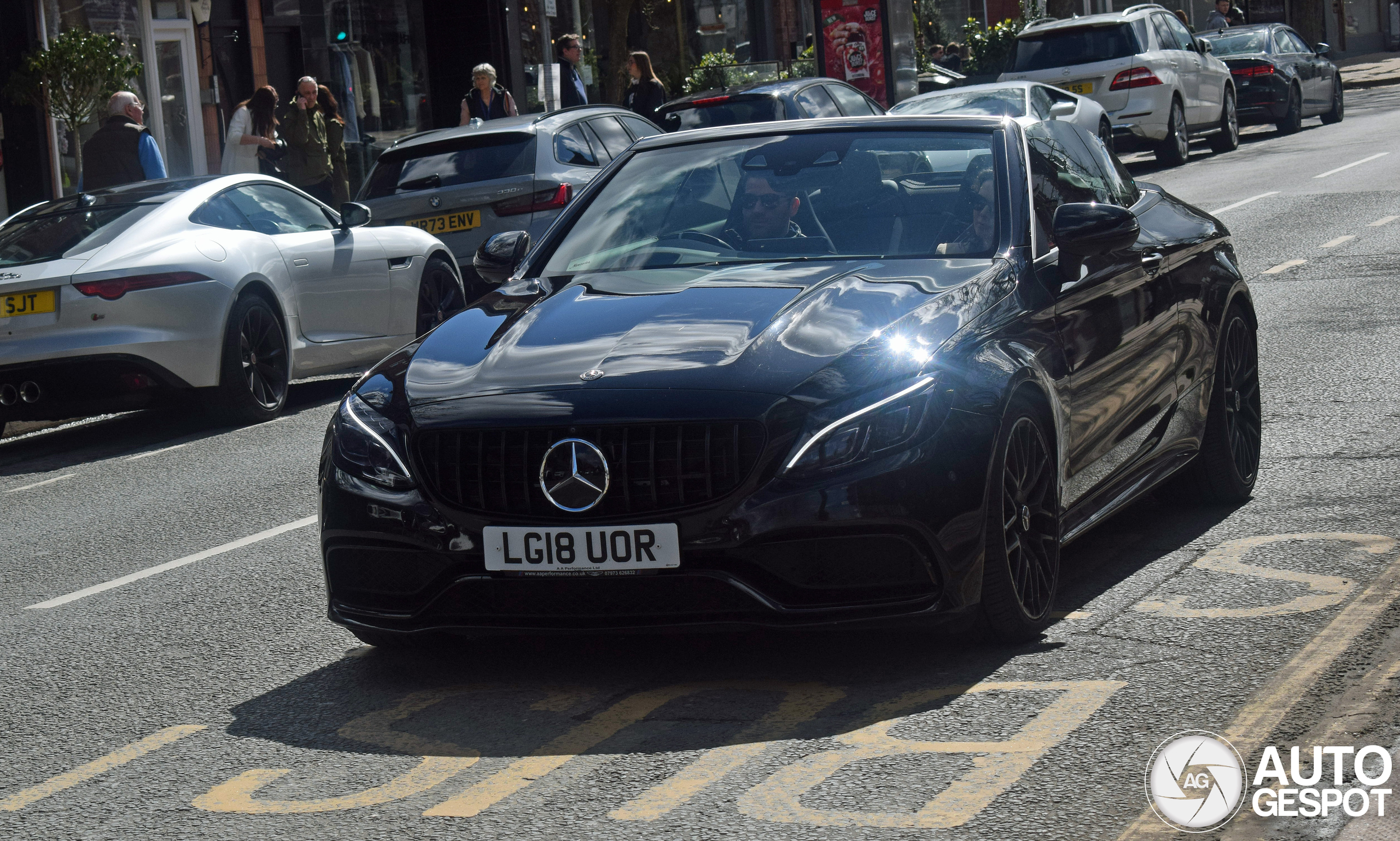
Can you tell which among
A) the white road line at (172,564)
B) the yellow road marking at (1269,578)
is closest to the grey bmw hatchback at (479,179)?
the white road line at (172,564)

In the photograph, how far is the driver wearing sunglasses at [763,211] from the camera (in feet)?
19.4

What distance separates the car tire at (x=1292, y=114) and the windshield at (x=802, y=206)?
80.6ft

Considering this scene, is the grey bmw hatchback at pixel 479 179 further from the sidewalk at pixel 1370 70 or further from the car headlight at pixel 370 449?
the sidewalk at pixel 1370 70

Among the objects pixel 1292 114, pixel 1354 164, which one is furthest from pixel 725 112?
pixel 1292 114

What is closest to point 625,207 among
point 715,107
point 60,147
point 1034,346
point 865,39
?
point 1034,346

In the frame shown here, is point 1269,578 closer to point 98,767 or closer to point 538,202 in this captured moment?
point 98,767

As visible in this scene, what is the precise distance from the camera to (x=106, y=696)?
534 centimetres

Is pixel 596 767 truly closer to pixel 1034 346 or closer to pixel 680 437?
pixel 680 437

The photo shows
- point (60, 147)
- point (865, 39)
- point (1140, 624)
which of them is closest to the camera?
point (1140, 624)

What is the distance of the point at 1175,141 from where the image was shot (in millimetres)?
24828

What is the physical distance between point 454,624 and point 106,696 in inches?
44.4

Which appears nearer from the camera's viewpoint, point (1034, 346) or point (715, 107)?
point (1034, 346)

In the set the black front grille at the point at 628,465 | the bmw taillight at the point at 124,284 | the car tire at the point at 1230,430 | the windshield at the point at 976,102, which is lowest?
the car tire at the point at 1230,430

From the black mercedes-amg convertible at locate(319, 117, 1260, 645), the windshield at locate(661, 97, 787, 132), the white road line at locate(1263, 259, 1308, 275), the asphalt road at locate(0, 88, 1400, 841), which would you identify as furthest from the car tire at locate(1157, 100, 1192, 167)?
the black mercedes-amg convertible at locate(319, 117, 1260, 645)
